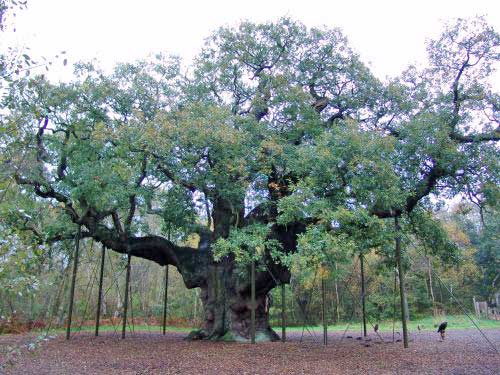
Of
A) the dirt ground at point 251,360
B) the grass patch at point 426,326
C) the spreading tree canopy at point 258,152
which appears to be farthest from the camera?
the grass patch at point 426,326

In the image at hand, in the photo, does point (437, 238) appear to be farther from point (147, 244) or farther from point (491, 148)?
point (147, 244)

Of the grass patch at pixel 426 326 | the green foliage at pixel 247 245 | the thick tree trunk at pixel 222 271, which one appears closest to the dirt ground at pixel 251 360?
the thick tree trunk at pixel 222 271

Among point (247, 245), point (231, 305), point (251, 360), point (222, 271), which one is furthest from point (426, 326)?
point (251, 360)

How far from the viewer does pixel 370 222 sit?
31.2 feet

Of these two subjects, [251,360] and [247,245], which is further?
[247,245]

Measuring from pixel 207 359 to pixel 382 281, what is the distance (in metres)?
21.5

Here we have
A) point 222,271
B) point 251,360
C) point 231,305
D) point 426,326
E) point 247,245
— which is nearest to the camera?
point 251,360

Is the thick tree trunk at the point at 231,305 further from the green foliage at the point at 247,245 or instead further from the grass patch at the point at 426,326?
the grass patch at the point at 426,326

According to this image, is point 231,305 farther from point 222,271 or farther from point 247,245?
point 247,245

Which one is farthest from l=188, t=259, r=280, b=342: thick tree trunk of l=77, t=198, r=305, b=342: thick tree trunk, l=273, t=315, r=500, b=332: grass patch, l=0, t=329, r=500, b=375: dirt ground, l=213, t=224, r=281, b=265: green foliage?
l=273, t=315, r=500, b=332: grass patch

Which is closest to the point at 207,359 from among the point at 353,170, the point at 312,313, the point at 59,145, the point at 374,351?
the point at 374,351

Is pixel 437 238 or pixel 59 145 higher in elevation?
pixel 59 145

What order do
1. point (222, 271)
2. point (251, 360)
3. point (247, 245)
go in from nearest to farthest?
point (251, 360) → point (247, 245) → point (222, 271)

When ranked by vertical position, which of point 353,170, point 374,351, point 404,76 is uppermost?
point 404,76
